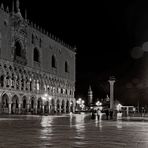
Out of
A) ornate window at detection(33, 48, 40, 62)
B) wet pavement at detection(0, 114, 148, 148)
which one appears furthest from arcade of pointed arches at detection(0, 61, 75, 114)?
wet pavement at detection(0, 114, 148, 148)

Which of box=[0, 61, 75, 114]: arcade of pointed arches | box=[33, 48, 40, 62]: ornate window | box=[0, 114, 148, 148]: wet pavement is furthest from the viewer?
box=[33, 48, 40, 62]: ornate window

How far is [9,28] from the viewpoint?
66000 mm

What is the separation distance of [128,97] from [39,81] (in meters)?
41.3

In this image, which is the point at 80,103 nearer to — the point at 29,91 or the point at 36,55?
the point at 36,55

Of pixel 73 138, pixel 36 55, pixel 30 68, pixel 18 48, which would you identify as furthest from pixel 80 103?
pixel 73 138

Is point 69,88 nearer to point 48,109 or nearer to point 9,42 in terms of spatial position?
point 48,109

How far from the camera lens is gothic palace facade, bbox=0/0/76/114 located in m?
64.8

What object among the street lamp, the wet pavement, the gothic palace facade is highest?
the gothic palace facade

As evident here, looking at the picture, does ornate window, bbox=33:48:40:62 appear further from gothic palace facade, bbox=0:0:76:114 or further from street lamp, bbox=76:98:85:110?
street lamp, bbox=76:98:85:110

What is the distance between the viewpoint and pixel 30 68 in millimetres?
73562

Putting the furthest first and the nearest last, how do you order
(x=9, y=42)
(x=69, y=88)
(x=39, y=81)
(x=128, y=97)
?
(x=128, y=97) < (x=69, y=88) < (x=39, y=81) < (x=9, y=42)

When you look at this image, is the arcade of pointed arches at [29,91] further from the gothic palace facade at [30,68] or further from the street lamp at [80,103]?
the street lamp at [80,103]

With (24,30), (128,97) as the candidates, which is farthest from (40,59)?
(128,97)

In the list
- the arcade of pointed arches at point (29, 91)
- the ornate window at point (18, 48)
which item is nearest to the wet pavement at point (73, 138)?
the arcade of pointed arches at point (29, 91)
